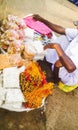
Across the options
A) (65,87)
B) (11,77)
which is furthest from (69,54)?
(11,77)

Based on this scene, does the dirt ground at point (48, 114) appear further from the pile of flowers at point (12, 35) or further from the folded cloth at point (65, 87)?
the pile of flowers at point (12, 35)

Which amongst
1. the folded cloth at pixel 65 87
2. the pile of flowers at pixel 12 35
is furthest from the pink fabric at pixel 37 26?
the folded cloth at pixel 65 87

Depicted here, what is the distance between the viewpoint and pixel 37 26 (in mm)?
3549

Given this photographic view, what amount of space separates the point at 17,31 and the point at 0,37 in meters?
0.26

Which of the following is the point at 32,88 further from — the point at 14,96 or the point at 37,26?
the point at 37,26

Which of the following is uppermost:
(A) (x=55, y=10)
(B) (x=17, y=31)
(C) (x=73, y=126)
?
(B) (x=17, y=31)

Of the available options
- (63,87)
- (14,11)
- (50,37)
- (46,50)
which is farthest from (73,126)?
(14,11)

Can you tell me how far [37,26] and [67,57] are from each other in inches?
40.8

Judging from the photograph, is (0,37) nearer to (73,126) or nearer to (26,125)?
(26,125)

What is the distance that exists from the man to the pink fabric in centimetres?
12

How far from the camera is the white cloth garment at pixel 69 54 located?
2.77 meters

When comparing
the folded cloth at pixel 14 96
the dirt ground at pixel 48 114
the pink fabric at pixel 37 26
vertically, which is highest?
the pink fabric at pixel 37 26

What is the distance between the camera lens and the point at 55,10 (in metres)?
4.91

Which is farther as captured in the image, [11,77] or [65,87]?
[65,87]
